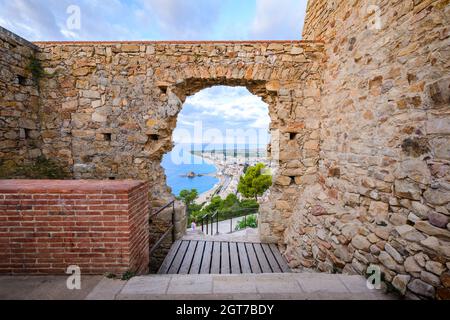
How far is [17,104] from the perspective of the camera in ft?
14.6

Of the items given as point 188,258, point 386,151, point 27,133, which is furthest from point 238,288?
point 27,133

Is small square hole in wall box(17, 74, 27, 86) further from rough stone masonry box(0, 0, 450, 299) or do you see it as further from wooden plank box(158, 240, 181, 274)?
wooden plank box(158, 240, 181, 274)

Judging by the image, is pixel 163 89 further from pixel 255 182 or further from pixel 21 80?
pixel 255 182

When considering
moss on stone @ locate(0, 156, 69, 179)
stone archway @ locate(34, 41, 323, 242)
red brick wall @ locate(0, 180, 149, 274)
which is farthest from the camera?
stone archway @ locate(34, 41, 323, 242)

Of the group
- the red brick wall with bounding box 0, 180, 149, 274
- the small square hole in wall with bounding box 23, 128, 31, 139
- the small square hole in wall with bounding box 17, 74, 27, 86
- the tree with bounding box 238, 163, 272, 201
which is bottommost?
the tree with bounding box 238, 163, 272, 201

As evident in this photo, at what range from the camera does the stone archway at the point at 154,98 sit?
4.66 meters

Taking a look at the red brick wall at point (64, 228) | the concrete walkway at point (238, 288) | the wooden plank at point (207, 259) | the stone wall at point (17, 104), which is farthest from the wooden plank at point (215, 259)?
the stone wall at point (17, 104)

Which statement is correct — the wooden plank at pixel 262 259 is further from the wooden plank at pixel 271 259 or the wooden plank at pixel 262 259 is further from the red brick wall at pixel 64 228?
the red brick wall at pixel 64 228

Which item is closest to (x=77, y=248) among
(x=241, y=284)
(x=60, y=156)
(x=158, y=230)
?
(x=241, y=284)

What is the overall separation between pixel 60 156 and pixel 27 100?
1293 millimetres

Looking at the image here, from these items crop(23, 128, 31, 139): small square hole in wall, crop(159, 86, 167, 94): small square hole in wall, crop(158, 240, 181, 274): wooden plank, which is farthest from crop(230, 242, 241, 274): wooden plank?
crop(23, 128, 31, 139): small square hole in wall

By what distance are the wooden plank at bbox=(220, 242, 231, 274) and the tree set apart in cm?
1623

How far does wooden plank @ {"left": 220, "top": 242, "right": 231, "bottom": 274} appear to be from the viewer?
405 cm

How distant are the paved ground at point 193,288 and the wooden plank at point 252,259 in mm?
1453
